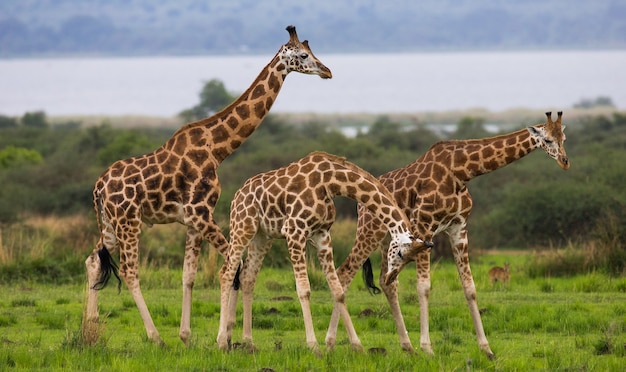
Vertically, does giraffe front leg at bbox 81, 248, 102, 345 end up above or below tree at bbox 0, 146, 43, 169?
below

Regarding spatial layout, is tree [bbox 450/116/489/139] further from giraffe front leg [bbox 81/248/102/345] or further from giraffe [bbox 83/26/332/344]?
giraffe front leg [bbox 81/248/102/345]

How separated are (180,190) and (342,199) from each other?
1918 cm

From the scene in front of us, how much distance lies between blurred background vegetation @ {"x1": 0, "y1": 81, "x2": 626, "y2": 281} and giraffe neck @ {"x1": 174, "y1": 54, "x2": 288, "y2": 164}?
21.6 feet

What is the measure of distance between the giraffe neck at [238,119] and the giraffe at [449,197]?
165 centimetres

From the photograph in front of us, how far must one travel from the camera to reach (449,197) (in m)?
11.9

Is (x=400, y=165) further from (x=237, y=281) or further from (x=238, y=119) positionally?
(x=237, y=281)

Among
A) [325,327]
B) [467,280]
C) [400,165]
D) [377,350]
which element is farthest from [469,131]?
[377,350]

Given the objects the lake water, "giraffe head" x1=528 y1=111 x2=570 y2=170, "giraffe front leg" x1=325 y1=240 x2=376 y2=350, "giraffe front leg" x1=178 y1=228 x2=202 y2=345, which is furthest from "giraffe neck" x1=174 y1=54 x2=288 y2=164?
the lake water

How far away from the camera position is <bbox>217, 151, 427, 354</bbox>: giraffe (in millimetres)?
11336

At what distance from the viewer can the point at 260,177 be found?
1204cm

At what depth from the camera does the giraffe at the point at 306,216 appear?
37.2 feet

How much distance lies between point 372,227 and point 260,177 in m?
1.27

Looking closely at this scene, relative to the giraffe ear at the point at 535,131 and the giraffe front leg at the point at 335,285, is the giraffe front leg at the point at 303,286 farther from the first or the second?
the giraffe ear at the point at 535,131

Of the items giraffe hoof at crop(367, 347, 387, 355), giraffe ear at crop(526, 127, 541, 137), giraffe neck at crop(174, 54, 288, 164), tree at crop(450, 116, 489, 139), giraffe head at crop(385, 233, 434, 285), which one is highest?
tree at crop(450, 116, 489, 139)
